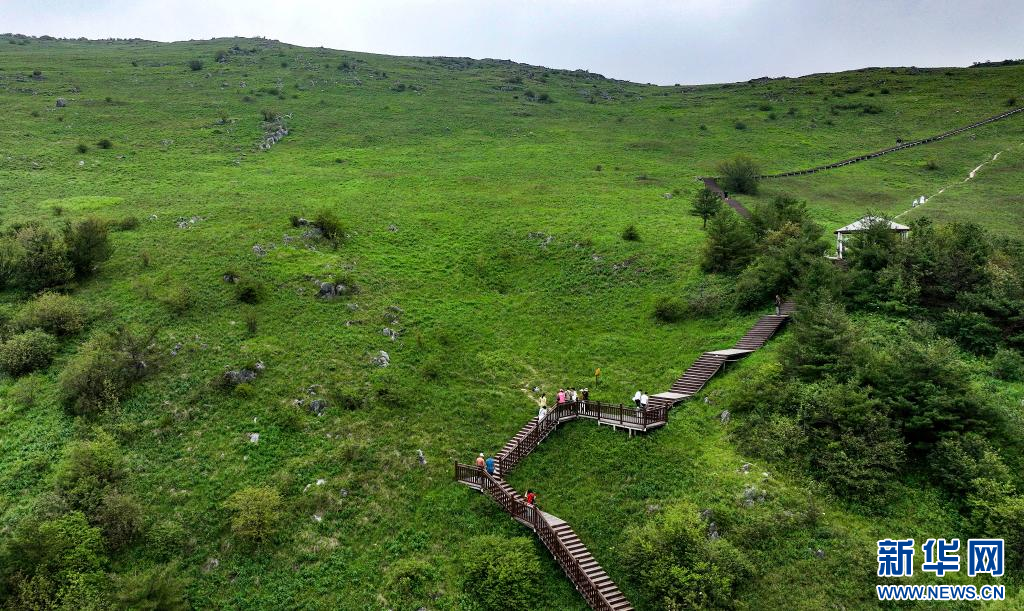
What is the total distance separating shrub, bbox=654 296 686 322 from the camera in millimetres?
42906

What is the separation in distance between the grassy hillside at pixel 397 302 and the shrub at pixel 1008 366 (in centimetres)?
1182

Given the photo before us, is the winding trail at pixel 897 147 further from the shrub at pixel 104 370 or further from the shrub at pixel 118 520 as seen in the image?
the shrub at pixel 118 520

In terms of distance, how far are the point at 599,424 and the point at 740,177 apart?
53447 mm

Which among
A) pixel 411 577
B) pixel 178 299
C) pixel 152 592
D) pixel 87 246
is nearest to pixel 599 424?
pixel 411 577

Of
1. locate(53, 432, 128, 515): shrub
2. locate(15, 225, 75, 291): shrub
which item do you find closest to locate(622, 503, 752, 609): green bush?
locate(53, 432, 128, 515): shrub

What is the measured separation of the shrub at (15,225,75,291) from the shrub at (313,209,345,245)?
776 inches

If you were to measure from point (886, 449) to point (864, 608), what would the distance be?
7.35m

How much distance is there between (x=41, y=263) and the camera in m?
42.2

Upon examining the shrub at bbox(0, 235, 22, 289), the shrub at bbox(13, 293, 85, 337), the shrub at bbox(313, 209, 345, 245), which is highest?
the shrub at bbox(313, 209, 345, 245)

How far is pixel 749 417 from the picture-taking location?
2869 cm

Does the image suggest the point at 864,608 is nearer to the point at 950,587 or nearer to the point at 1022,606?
the point at 950,587

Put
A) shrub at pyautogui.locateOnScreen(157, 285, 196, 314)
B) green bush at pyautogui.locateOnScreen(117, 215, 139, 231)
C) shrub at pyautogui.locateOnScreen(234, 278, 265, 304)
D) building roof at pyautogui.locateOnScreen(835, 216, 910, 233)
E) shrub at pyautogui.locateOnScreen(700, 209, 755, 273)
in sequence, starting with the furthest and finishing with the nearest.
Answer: green bush at pyautogui.locateOnScreen(117, 215, 139, 231) → shrub at pyautogui.locateOnScreen(700, 209, 755, 273) → shrub at pyautogui.locateOnScreen(234, 278, 265, 304) → shrub at pyautogui.locateOnScreen(157, 285, 196, 314) → building roof at pyautogui.locateOnScreen(835, 216, 910, 233)

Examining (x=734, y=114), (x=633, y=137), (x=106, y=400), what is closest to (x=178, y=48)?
(x=633, y=137)

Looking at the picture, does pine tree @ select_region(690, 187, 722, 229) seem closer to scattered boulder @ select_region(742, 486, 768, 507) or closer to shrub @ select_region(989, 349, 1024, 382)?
shrub @ select_region(989, 349, 1024, 382)
